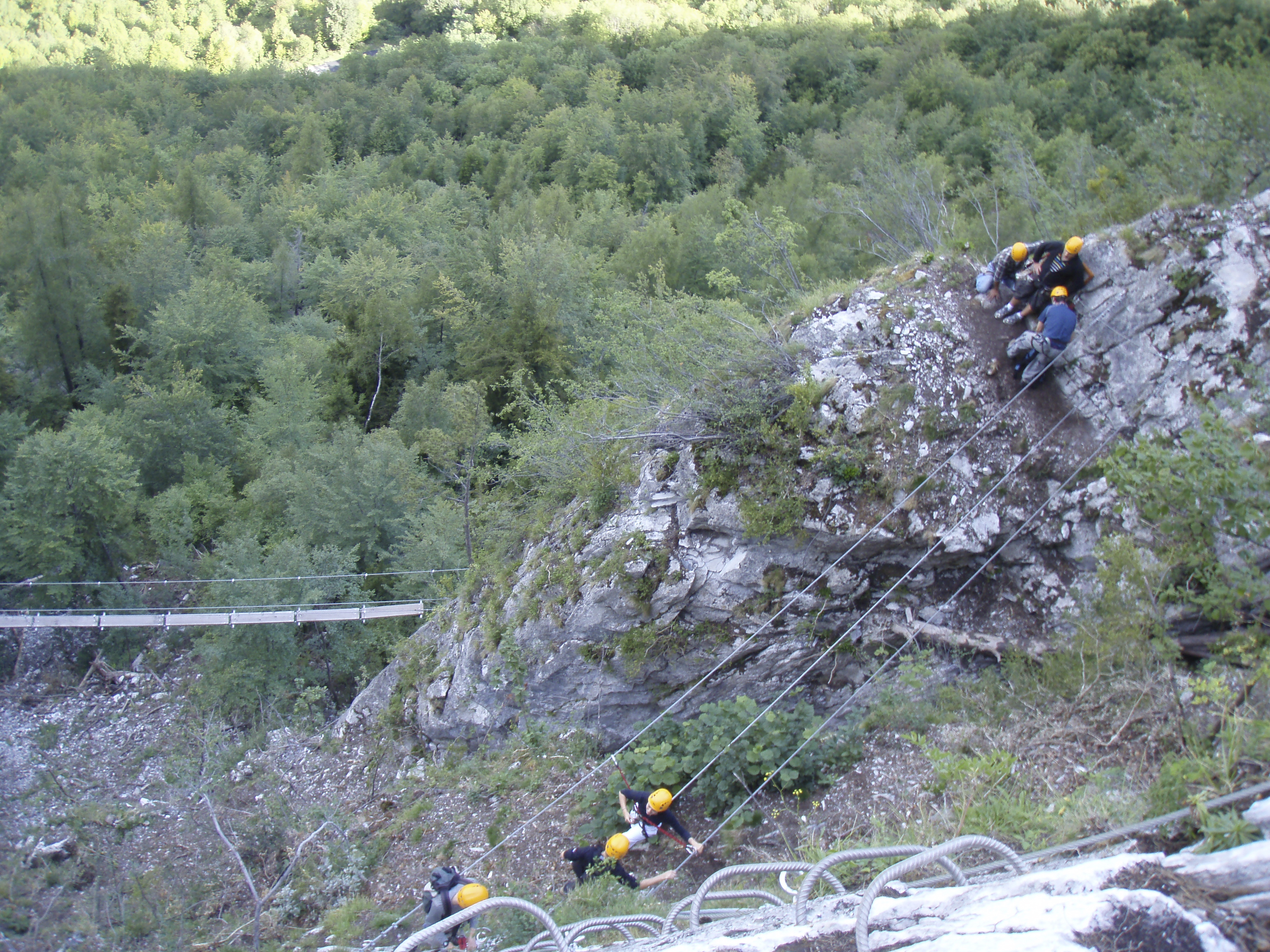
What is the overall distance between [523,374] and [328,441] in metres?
6.62

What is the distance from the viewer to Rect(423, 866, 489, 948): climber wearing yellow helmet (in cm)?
557

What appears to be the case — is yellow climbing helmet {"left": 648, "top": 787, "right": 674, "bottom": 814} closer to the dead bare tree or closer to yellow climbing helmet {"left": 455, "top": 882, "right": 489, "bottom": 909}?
yellow climbing helmet {"left": 455, "top": 882, "right": 489, "bottom": 909}

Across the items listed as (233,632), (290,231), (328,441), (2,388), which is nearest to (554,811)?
(233,632)

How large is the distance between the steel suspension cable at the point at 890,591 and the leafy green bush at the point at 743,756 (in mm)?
66

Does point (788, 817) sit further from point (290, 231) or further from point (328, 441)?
point (290, 231)

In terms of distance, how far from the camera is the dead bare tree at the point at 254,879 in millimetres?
6656

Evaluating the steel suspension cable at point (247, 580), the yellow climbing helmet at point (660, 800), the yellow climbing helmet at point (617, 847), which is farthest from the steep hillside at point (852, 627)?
the steel suspension cable at point (247, 580)

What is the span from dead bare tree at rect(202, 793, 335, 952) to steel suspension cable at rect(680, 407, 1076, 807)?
3.76 meters

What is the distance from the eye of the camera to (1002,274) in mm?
7578


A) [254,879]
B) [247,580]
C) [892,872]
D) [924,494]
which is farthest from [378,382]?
[892,872]

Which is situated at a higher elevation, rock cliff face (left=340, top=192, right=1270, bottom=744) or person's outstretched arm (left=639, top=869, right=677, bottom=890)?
rock cliff face (left=340, top=192, right=1270, bottom=744)

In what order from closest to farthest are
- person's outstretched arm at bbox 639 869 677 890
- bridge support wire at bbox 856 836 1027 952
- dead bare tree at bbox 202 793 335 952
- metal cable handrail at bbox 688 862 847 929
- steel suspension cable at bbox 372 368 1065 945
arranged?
bridge support wire at bbox 856 836 1027 952 < metal cable handrail at bbox 688 862 847 929 < person's outstretched arm at bbox 639 869 677 890 < dead bare tree at bbox 202 793 335 952 < steel suspension cable at bbox 372 368 1065 945

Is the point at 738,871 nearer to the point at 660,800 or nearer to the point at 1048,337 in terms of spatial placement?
the point at 660,800

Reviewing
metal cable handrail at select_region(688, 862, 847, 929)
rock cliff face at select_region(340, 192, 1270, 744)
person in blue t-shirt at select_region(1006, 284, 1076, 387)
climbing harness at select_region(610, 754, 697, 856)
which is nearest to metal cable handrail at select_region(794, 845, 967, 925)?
metal cable handrail at select_region(688, 862, 847, 929)
